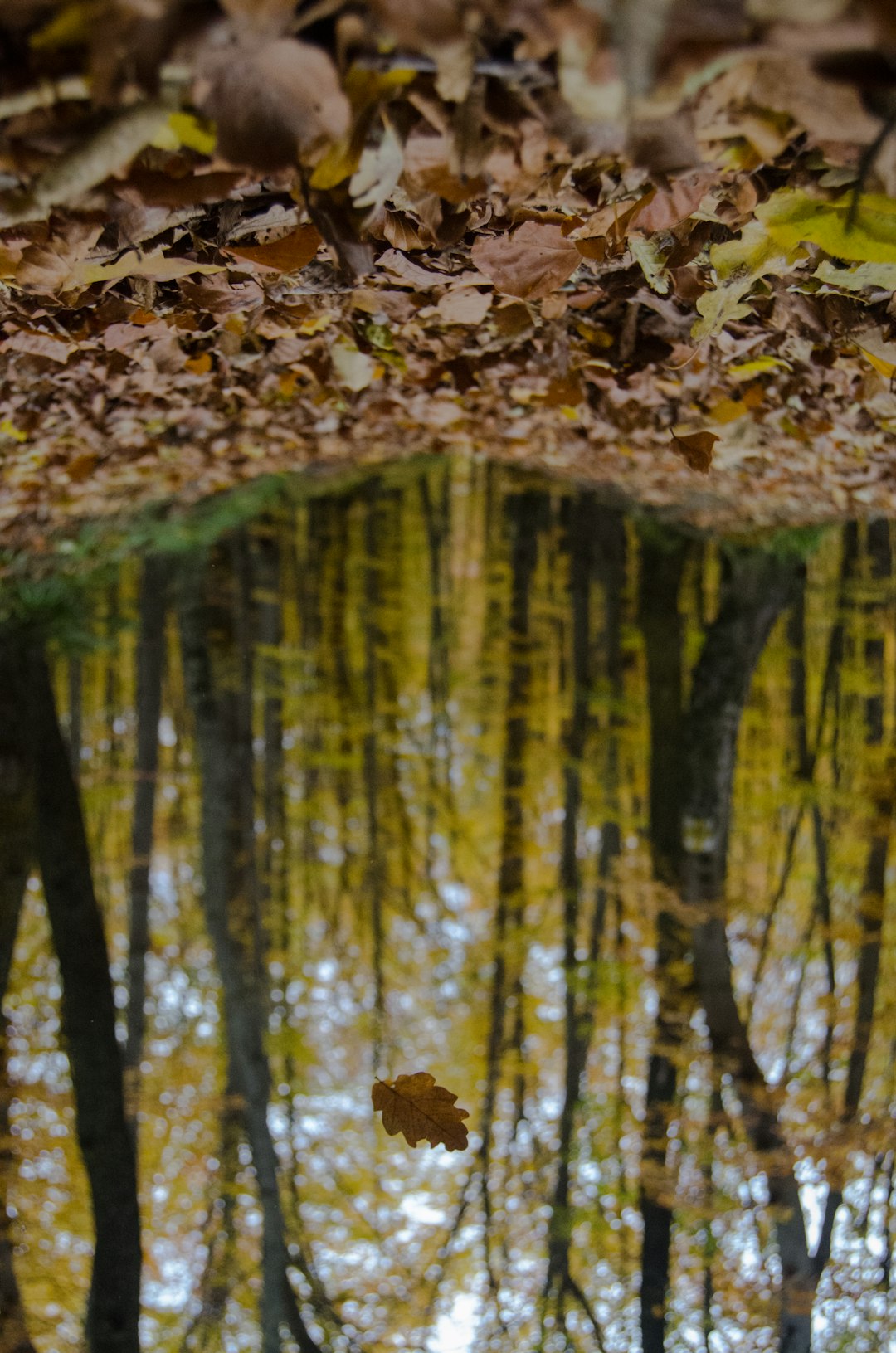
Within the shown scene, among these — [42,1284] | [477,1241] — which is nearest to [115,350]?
[42,1284]

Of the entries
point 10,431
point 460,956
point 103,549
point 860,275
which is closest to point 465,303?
point 860,275

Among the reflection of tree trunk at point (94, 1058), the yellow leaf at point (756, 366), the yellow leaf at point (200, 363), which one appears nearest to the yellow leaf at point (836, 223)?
the yellow leaf at point (756, 366)

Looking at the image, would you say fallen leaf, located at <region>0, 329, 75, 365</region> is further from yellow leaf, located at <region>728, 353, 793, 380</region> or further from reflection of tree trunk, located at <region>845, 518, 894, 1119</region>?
reflection of tree trunk, located at <region>845, 518, 894, 1119</region>

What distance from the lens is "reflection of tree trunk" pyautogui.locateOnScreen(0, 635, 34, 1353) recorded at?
293cm

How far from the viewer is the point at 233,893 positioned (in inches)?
149

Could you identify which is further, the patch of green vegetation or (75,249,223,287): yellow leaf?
the patch of green vegetation

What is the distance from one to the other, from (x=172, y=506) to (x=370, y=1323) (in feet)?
10.9

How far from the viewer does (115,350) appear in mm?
1780

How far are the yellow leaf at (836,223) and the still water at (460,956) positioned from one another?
3.04 m

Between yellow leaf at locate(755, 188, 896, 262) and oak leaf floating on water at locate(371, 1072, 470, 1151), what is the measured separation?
0.97 metres

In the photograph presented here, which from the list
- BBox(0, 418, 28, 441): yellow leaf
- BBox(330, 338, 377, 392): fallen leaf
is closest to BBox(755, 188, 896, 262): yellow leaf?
BBox(330, 338, 377, 392): fallen leaf

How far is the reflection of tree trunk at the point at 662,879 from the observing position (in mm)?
3101

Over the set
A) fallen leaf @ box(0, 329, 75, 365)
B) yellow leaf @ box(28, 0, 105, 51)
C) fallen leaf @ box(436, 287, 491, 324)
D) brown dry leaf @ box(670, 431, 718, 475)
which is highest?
fallen leaf @ box(0, 329, 75, 365)

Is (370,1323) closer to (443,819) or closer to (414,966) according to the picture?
(414,966)
